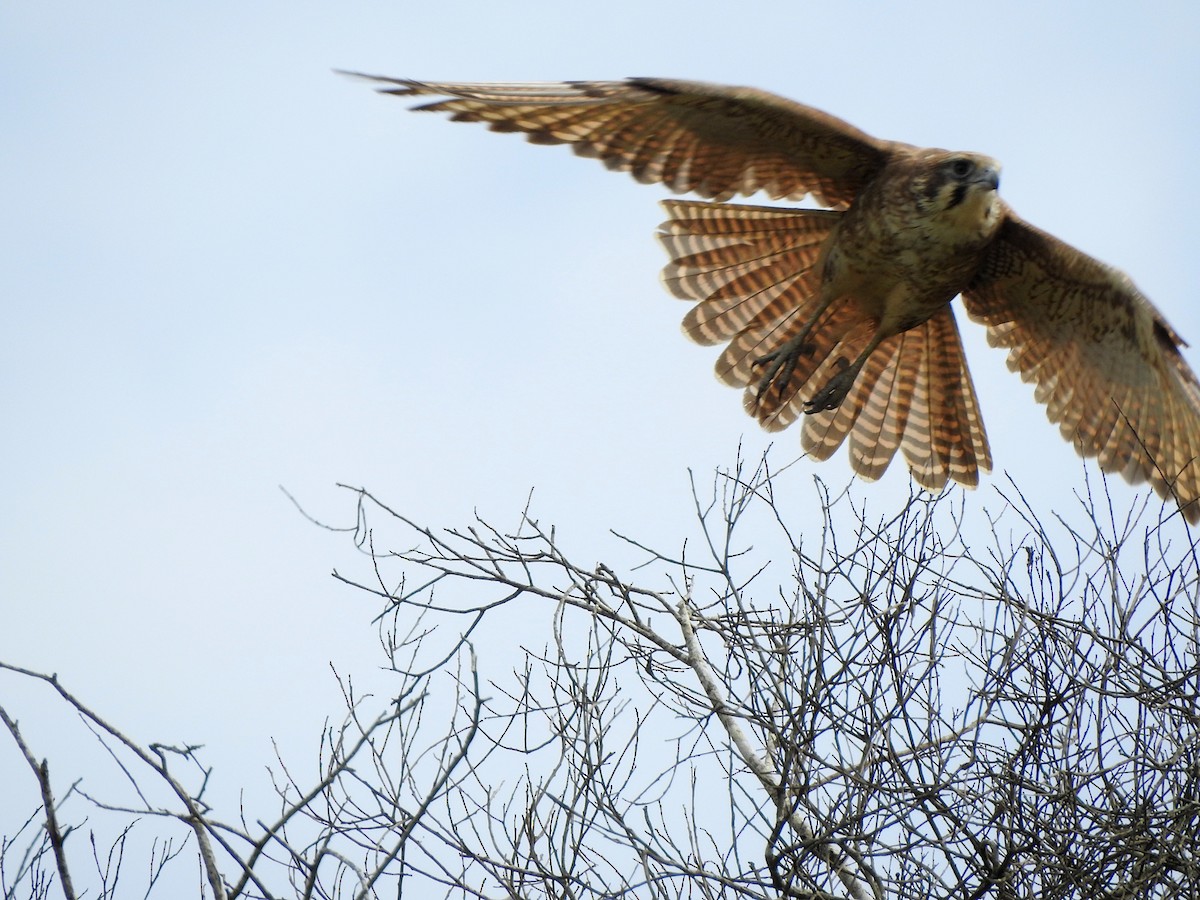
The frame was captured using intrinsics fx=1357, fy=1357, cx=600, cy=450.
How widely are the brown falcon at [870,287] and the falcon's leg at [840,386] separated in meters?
0.01

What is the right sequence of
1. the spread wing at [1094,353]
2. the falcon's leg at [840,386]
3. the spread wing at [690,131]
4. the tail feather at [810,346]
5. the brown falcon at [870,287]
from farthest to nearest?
the tail feather at [810,346]
the falcon's leg at [840,386]
the spread wing at [1094,353]
the brown falcon at [870,287]
the spread wing at [690,131]

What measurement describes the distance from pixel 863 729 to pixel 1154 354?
377 centimetres

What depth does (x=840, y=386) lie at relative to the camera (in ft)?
23.5

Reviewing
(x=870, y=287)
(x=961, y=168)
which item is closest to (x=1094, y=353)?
(x=870, y=287)

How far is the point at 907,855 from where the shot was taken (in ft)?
12.2

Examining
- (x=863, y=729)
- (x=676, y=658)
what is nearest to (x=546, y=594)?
(x=676, y=658)

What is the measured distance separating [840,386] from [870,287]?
566 millimetres

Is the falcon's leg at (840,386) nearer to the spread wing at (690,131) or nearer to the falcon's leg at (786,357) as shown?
the falcon's leg at (786,357)

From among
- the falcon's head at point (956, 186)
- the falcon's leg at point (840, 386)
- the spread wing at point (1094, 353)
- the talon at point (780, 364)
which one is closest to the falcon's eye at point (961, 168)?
the falcon's head at point (956, 186)

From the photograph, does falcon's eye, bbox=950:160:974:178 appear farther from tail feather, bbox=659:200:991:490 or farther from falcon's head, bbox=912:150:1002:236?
tail feather, bbox=659:200:991:490

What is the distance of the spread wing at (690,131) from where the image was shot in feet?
18.9

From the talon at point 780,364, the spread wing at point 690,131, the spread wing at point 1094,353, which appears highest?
the spread wing at point 690,131

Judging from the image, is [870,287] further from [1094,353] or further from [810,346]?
[1094,353]

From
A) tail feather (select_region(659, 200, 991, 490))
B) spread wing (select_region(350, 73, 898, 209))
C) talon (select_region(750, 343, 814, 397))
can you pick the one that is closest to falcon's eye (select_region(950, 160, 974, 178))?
spread wing (select_region(350, 73, 898, 209))
